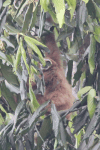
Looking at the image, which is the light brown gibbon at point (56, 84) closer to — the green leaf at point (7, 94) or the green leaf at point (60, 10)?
the green leaf at point (7, 94)

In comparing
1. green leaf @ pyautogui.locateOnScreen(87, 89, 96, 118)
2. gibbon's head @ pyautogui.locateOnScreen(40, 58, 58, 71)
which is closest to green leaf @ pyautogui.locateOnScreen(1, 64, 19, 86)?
gibbon's head @ pyautogui.locateOnScreen(40, 58, 58, 71)

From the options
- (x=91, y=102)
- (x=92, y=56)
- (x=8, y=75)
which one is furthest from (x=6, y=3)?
(x=91, y=102)

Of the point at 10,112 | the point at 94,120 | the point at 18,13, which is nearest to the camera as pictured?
the point at 94,120

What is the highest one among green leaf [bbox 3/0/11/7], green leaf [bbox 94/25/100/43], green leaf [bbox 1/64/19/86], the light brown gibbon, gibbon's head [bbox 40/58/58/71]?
green leaf [bbox 3/0/11/7]

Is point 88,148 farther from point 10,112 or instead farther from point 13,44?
point 13,44

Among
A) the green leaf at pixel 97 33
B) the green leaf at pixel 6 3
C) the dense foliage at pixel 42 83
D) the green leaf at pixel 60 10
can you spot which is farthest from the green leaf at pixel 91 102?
the green leaf at pixel 6 3

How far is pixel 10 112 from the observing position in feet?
3.31

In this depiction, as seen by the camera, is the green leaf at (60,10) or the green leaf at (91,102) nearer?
the green leaf at (60,10)

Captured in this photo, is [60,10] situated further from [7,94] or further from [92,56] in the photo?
[7,94]

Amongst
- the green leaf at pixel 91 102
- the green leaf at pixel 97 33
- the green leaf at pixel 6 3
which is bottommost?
the green leaf at pixel 91 102

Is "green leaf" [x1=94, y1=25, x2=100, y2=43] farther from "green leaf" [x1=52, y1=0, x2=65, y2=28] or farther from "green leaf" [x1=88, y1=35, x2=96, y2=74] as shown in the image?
"green leaf" [x1=52, y1=0, x2=65, y2=28]

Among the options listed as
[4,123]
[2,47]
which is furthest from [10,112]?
[2,47]

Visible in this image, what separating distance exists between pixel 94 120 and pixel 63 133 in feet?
0.40

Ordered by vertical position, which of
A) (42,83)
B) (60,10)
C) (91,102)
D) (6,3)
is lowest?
(91,102)
